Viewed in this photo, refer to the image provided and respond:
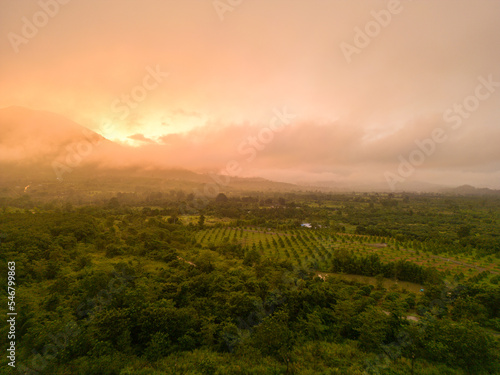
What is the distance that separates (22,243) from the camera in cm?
2725

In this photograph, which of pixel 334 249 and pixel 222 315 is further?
pixel 334 249

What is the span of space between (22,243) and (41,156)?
660ft

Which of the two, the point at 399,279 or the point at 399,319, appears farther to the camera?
the point at 399,279

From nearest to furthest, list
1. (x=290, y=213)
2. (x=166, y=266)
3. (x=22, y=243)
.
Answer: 1. (x=22, y=243)
2. (x=166, y=266)
3. (x=290, y=213)

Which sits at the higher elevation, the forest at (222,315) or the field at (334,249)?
the forest at (222,315)

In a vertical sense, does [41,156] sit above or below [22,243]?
above

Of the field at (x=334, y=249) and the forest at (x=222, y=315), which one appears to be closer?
the forest at (x=222, y=315)

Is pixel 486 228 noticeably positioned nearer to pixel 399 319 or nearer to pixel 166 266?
pixel 399 319

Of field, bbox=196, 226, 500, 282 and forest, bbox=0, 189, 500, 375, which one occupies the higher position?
forest, bbox=0, 189, 500, 375

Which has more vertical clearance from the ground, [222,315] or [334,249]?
[222,315]

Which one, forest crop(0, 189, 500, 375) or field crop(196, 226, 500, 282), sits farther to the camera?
field crop(196, 226, 500, 282)

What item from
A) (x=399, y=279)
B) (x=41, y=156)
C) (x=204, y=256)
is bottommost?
(x=399, y=279)

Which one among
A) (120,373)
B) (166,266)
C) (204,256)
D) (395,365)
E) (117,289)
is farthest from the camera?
(204,256)

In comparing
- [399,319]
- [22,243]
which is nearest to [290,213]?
[399,319]
